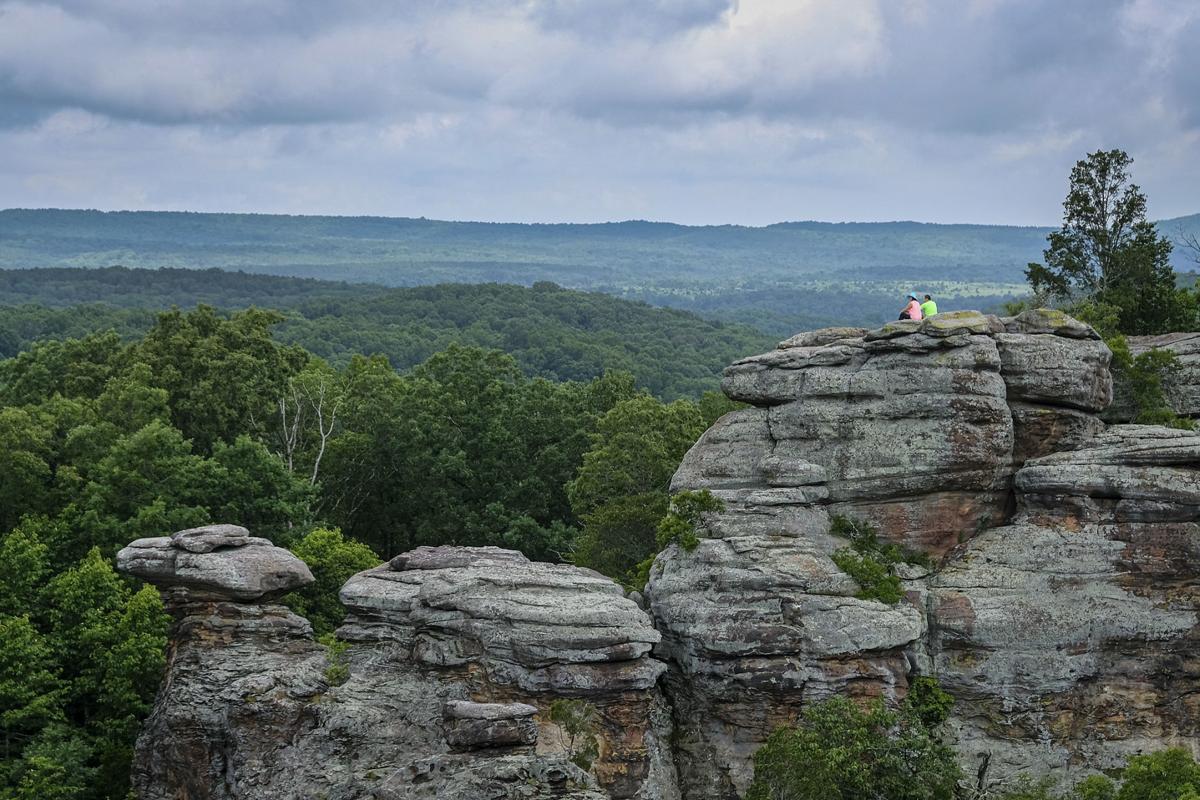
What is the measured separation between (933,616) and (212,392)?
1537 inches

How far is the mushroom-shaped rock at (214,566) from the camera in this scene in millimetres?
Result: 35312

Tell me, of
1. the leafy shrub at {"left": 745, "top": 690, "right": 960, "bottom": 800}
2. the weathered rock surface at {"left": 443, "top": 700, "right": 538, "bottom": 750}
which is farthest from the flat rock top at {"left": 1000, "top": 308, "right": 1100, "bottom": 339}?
the weathered rock surface at {"left": 443, "top": 700, "right": 538, "bottom": 750}

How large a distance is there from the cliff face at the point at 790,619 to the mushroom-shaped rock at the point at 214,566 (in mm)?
87

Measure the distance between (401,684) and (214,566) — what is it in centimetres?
646

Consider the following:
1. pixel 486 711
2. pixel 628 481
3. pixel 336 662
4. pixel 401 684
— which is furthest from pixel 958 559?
pixel 628 481

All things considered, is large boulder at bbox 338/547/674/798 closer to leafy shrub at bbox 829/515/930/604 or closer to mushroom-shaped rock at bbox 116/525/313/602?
mushroom-shaped rock at bbox 116/525/313/602

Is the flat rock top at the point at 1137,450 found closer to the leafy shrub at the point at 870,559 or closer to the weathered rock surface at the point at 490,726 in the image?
the leafy shrub at the point at 870,559

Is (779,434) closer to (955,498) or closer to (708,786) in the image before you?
(955,498)

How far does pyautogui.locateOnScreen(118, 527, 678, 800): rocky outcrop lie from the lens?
30375mm

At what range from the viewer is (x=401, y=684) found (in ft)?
109

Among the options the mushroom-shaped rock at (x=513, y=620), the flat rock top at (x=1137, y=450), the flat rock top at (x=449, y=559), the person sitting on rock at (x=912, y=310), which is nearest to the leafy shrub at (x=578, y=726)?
the mushroom-shaped rock at (x=513, y=620)

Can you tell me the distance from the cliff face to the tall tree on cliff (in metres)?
18.1

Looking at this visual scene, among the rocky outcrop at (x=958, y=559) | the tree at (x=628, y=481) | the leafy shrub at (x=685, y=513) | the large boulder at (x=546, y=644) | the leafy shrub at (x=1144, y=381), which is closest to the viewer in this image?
the large boulder at (x=546, y=644)

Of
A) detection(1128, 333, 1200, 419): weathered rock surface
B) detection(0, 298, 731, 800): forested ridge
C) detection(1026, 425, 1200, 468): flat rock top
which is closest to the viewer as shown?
detection(1026, 425, 1200, 468): flat rock top
